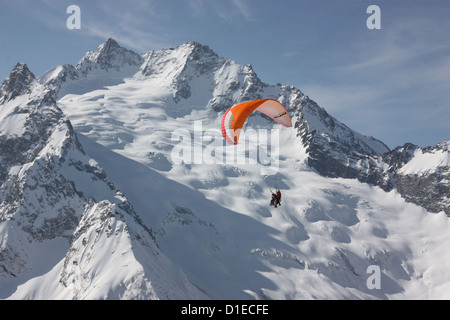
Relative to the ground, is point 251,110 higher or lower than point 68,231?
lower

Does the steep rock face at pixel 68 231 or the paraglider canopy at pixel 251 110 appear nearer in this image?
the paraglider canopy at pixel 251 110

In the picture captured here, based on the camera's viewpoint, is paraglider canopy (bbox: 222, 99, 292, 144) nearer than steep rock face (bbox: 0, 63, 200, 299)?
Yes

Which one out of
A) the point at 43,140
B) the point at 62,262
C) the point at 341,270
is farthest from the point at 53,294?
the point at 341,270

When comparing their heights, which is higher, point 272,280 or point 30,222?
point 30,222

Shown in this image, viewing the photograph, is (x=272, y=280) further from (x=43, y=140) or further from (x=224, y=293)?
(x=43, y=140)

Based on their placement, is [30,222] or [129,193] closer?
[30,222]

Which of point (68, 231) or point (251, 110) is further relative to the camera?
point (68, 231)
